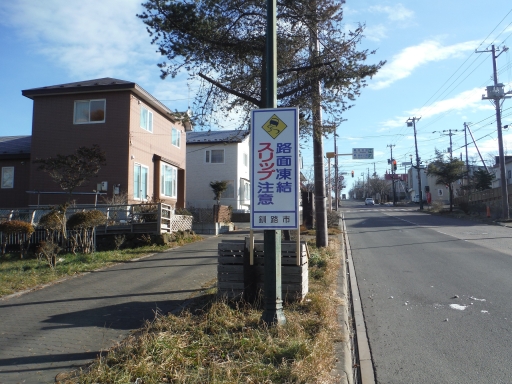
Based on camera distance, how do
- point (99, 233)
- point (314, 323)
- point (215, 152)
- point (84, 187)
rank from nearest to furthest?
point (314, 323), point (99, 233), point (84, 187), point (215, 152)

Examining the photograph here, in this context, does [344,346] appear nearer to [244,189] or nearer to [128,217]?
[128,217]

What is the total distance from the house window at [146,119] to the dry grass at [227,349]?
15.9 meters

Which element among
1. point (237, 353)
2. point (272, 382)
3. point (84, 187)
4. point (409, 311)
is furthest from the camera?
point (84, 187)

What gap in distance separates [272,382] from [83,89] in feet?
62.1

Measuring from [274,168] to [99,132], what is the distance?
16069mm

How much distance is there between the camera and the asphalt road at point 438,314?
17.4 ft

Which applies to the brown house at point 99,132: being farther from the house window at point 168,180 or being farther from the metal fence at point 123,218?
the metal fence at point 123,218

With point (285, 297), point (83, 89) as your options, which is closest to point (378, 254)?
point (285, 297)

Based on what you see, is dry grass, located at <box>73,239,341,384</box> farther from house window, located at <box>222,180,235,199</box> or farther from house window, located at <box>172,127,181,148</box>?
house window, located at <box>222,180,235,199</box>

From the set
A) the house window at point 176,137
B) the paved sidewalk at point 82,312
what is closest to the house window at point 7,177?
the house window at point 176,137

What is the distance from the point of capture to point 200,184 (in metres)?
35.5

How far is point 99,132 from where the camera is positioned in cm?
2070

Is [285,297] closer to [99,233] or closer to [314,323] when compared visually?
[314,323]

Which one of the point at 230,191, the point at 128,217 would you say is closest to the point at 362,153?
the point at 230,191
